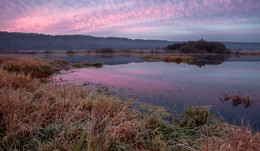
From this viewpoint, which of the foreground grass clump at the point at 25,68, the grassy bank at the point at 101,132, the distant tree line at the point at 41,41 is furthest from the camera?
the distant tree line at the point at 41,41

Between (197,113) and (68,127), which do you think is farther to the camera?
(197,113)

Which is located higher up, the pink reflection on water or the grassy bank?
the grassy bank

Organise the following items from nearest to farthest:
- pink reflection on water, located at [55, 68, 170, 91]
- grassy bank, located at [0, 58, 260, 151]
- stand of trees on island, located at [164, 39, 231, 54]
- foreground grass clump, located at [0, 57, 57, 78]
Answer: grassy bank, located at [0, 58, 260, 151] < pink reflection on water, located at [55, 68, 170, 91] < foreground grass clump, located at [0, 57, 57, 78] < stand of trees on island, located at [164, 39, 231, 54]

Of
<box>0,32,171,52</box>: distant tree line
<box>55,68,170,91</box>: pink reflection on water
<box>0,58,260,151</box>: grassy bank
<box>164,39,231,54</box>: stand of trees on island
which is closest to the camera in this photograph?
<box>0,58,260,151</box>: grassy bank

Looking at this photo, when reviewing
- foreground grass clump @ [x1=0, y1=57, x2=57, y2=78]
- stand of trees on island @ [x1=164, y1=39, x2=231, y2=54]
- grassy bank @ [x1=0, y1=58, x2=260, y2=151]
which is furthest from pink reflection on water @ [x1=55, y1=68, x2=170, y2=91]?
stand of trees on island @ [x1=164, y1=39, x2=231, y2=54]

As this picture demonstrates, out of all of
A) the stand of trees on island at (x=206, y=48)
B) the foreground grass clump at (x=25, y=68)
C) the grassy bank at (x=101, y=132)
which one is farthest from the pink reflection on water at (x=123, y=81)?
the stand of trees on island at (x=206, y=48)

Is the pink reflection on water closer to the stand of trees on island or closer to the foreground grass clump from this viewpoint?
the foreground grass clump

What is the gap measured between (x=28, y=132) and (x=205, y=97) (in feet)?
20.1

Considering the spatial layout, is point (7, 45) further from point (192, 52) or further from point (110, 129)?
point (110, 129)

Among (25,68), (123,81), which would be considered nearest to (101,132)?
(123,81)

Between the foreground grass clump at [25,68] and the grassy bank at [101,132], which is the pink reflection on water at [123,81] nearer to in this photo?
the foreground grass clump at [25,68]

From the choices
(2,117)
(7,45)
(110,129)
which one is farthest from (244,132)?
(7,45)

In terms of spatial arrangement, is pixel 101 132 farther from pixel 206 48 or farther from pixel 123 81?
pixel 206 48

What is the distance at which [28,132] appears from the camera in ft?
9.05
